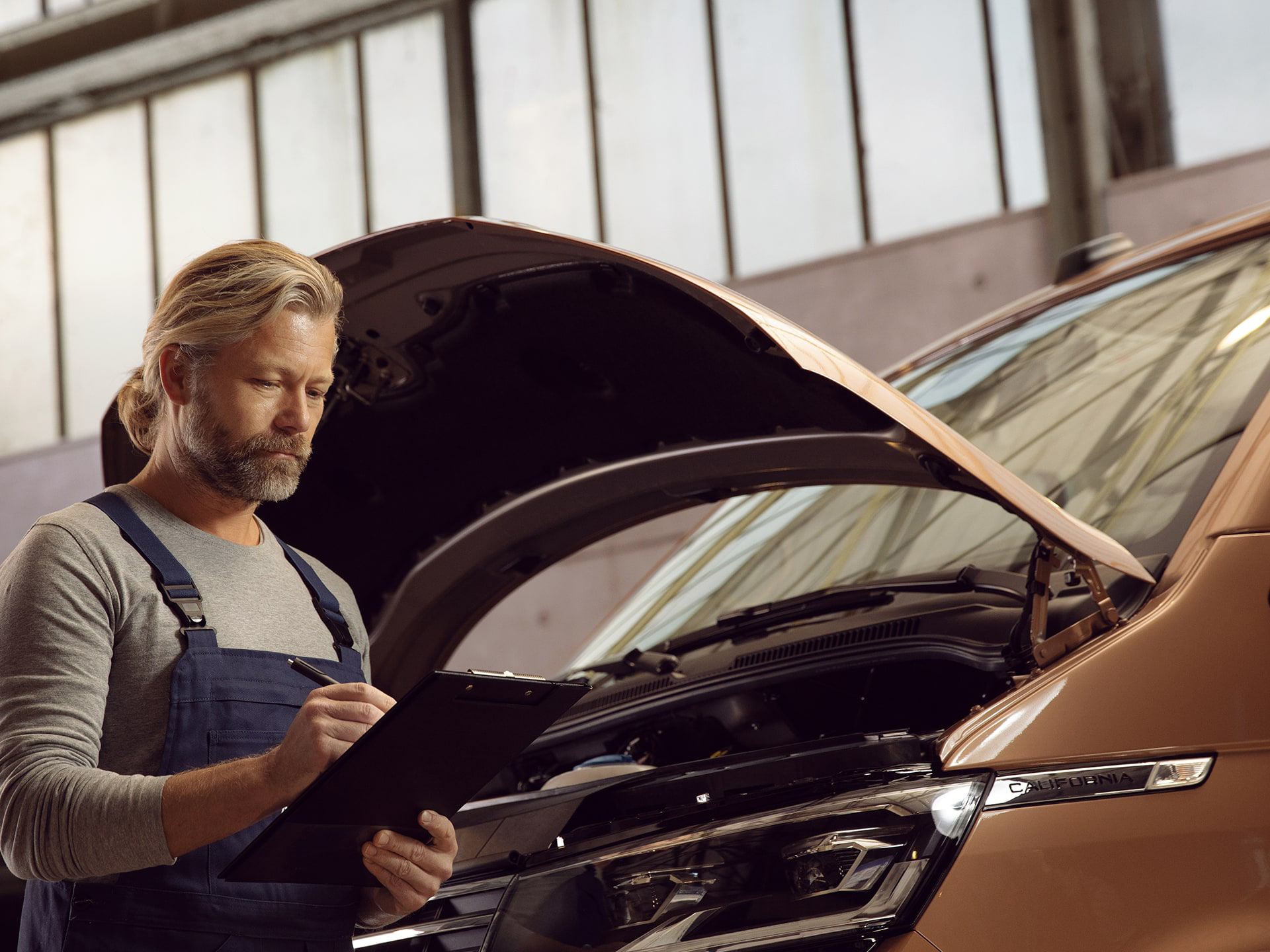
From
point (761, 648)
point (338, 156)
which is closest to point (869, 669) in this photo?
point (761, 648)

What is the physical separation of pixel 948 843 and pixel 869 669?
1.90ft

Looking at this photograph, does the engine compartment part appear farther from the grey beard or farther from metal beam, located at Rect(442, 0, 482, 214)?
metal beam, located at Rect(442, 0, 482, 214)

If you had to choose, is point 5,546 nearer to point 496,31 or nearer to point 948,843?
point 496,31

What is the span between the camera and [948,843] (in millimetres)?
1676

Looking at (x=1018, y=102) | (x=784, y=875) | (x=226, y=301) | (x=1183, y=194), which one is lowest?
(x=784, y=875)

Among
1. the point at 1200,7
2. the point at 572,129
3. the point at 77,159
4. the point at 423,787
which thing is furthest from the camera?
the point at 77,159

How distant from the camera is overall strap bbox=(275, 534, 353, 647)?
196cm

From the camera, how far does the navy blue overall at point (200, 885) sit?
1609 mm

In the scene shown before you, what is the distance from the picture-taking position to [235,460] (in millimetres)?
1789

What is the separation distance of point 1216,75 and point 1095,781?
9629mm

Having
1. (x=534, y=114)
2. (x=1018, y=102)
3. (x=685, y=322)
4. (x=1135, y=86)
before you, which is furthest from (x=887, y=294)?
(x=685, y=322)

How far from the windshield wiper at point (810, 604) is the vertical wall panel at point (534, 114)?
9.92 metres

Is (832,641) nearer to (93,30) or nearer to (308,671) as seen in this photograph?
(308,671)

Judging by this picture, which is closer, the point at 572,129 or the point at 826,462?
the point at 826,462
